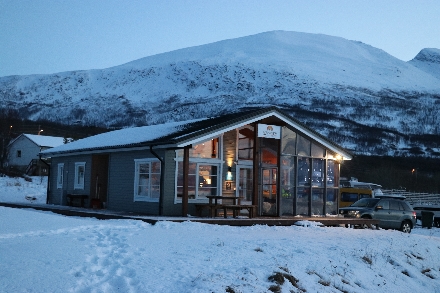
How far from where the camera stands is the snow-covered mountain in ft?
379

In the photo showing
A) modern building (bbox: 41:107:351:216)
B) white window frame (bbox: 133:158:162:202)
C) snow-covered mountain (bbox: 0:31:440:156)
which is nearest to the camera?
modern building (bbox: 41:107:351:216)

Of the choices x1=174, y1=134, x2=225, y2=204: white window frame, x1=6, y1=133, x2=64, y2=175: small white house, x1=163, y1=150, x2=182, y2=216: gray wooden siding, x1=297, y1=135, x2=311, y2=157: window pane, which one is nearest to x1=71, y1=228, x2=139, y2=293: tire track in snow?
x1=163, y1=150, x2=182, y2=216: gray wooden siding

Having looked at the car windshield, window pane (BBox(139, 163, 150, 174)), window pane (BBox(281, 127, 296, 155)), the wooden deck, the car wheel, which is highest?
window pane (BBox(281, 127, 296, 155))

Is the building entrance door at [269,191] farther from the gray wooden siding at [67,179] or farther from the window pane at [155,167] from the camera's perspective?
the gray wooden siding at [67,179]

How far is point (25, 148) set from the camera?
194 feet

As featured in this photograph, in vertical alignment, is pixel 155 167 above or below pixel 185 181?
above

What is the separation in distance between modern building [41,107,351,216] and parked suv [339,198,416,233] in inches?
46.0

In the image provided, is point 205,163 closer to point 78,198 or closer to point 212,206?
point 212,206

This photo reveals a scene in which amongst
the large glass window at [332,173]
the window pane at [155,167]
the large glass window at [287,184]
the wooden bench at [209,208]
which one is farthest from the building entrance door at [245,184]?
the large glass window at [332,173]

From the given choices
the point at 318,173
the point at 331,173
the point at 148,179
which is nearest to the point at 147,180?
the point at 148,179

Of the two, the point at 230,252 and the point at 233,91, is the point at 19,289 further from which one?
the point at 233,91

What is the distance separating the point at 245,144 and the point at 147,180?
407 centimetres

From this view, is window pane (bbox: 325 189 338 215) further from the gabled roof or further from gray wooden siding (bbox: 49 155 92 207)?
gray wooden siding (bbox: 49 155 92 207)

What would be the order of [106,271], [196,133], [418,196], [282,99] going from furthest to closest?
[282,99]
[418,196]
[196,133]
[106,271]
